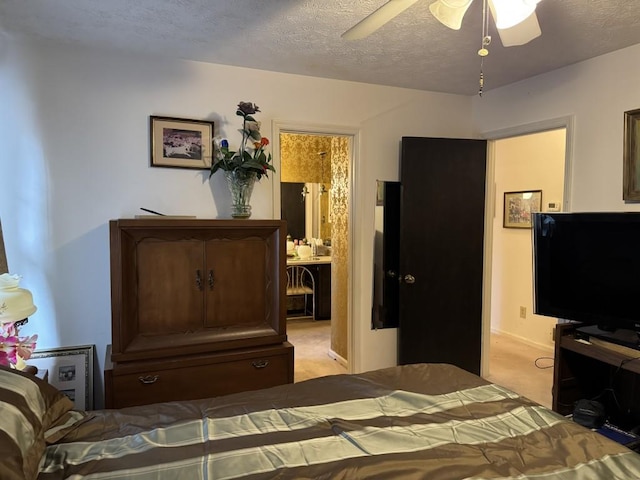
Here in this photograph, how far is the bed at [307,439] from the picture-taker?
116 centimetres

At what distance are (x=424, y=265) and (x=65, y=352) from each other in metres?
2.63

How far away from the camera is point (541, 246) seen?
276cm

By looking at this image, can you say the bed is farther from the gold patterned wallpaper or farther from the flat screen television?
the gold patterned wallpaper

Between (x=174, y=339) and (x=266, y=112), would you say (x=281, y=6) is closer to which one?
(x=266, y=112)

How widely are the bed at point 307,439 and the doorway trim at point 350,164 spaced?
1.77 metres

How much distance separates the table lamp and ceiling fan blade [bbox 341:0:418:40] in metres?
1.70

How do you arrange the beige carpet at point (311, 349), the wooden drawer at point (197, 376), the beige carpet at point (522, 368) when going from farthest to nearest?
the beige carpet at point (311, 349) → the beige carpet at point (522, 368) → the wooden drawer at point (197, 376)

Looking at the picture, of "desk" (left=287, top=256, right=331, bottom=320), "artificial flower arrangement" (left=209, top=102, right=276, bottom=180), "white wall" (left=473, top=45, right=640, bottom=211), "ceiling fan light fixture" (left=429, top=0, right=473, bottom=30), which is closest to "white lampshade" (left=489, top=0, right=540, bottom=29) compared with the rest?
"ceiling fan light fixture" (left=429, top=0, right=473, bottom=30)

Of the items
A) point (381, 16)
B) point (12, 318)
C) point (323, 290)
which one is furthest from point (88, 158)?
point (323, 290)

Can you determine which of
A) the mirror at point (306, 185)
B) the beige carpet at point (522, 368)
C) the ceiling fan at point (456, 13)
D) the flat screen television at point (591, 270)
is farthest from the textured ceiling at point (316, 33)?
the mirror at point (306, 185)

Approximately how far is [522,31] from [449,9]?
1.25 feet

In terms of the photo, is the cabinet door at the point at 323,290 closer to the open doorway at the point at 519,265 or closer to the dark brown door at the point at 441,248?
the open doorway at the point at 519,265

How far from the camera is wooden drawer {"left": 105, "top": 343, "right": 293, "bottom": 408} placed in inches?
90.0

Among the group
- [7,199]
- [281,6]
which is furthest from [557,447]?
[7,199]
